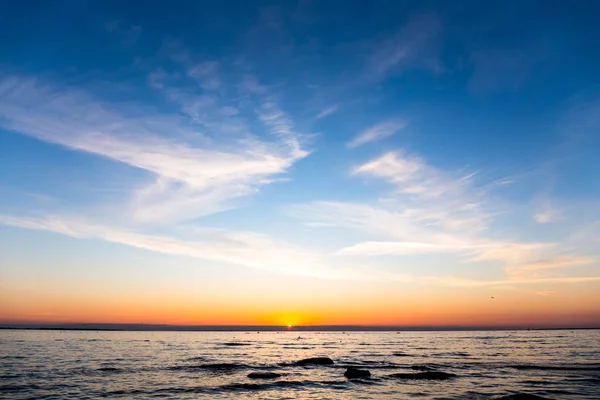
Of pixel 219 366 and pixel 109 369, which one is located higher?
pixel 109 369

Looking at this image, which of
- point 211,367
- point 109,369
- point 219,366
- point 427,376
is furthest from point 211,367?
point 427,376

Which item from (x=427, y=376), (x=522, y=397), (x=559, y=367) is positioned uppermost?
(x=522, y=397)

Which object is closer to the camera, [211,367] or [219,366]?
[211,367]

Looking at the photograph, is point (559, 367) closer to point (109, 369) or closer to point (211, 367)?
point (211, 367)

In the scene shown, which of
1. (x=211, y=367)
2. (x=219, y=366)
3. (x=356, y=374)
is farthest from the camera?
(x=219, y=366)

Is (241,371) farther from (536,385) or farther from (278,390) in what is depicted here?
(536,385)

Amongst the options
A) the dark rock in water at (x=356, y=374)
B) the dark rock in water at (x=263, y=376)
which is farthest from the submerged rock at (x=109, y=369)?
the dark rock in water at (x=356, y=374)

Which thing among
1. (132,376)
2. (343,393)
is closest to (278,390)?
(343,393)

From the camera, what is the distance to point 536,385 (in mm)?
38344

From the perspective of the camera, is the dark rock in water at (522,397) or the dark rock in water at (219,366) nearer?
the dark rock in water at (522,397)

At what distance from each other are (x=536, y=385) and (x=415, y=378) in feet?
37.0

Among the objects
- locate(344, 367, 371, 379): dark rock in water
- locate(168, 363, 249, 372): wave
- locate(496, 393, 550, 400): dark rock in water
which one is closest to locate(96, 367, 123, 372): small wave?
locate(168, 363, 249, 372): wave

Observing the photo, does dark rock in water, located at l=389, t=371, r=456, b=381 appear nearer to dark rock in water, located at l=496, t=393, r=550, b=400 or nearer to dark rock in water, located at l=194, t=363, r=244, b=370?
dark rock in water, located at l=496, t=393, r=550, b=400

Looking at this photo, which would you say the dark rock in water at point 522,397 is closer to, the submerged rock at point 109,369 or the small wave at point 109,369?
the small wave at point 109,369
